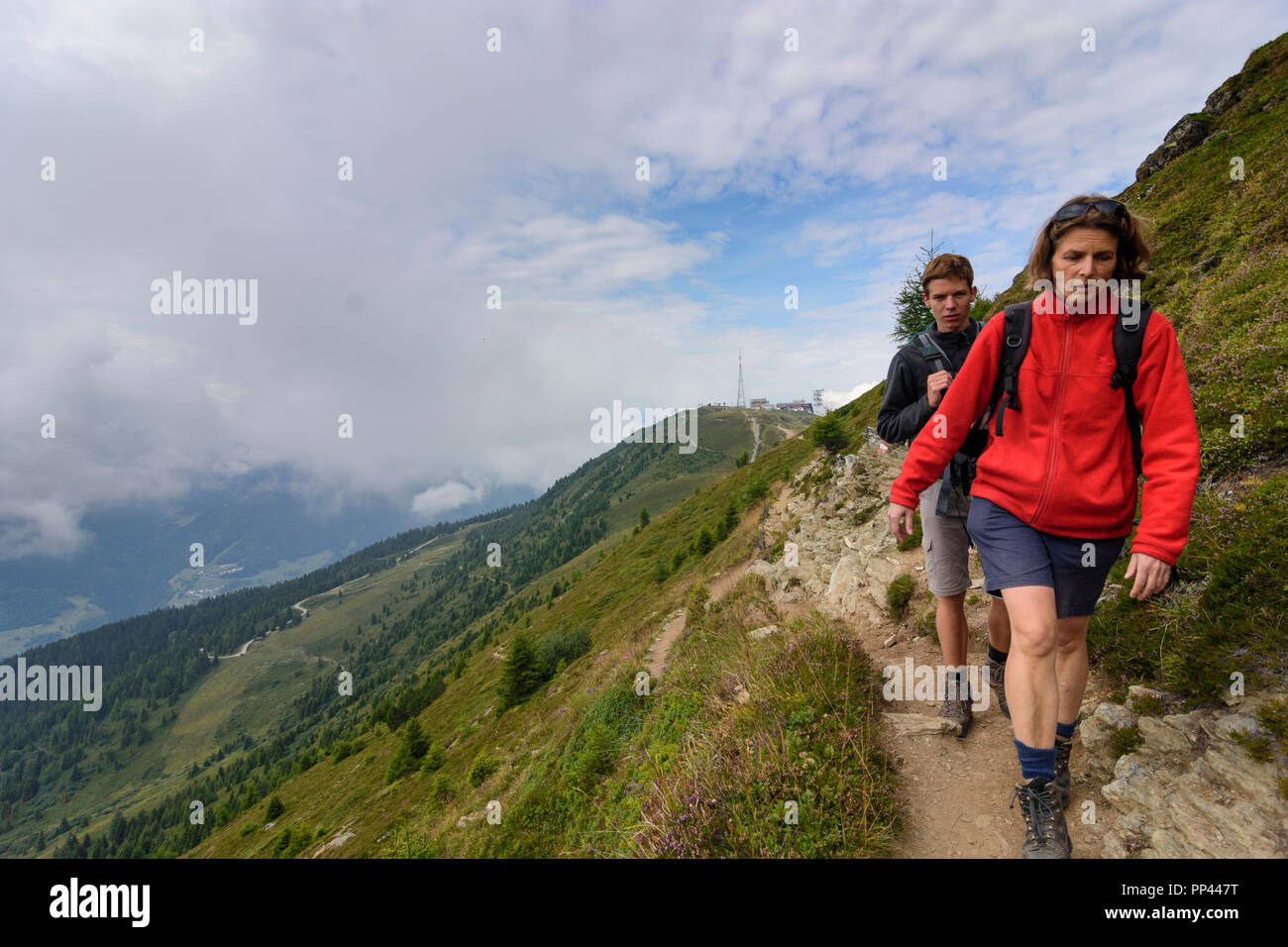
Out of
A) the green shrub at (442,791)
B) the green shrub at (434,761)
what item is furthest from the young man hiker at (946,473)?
the green shrub at (434,761)

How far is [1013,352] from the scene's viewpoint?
3.55 meters

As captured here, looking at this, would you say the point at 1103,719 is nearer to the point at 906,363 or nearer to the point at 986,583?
the point at 986,583

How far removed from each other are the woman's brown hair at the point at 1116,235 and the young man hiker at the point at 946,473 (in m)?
1.15

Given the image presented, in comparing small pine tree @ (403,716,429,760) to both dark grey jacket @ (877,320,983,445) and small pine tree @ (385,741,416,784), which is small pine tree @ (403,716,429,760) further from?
dark grey jacket @ (877,320,983,445)

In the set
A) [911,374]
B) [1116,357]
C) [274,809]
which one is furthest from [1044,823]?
[274,809]

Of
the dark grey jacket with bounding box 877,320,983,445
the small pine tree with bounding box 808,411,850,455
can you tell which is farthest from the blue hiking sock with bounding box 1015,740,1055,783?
the small pine tree with bounding box 808,411,850,455

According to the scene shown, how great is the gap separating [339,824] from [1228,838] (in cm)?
A: 5786

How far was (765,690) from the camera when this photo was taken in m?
5.70

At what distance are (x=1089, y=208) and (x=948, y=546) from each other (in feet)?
9.43

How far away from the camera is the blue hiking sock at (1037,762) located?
11.3ft

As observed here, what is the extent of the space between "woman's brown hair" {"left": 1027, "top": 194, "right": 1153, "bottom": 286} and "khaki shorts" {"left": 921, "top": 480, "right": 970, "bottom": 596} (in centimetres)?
203

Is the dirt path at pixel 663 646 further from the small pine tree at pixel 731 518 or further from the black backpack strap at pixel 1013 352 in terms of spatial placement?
the small pine tree at pixel 731 518

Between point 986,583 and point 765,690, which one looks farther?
point 765,690
